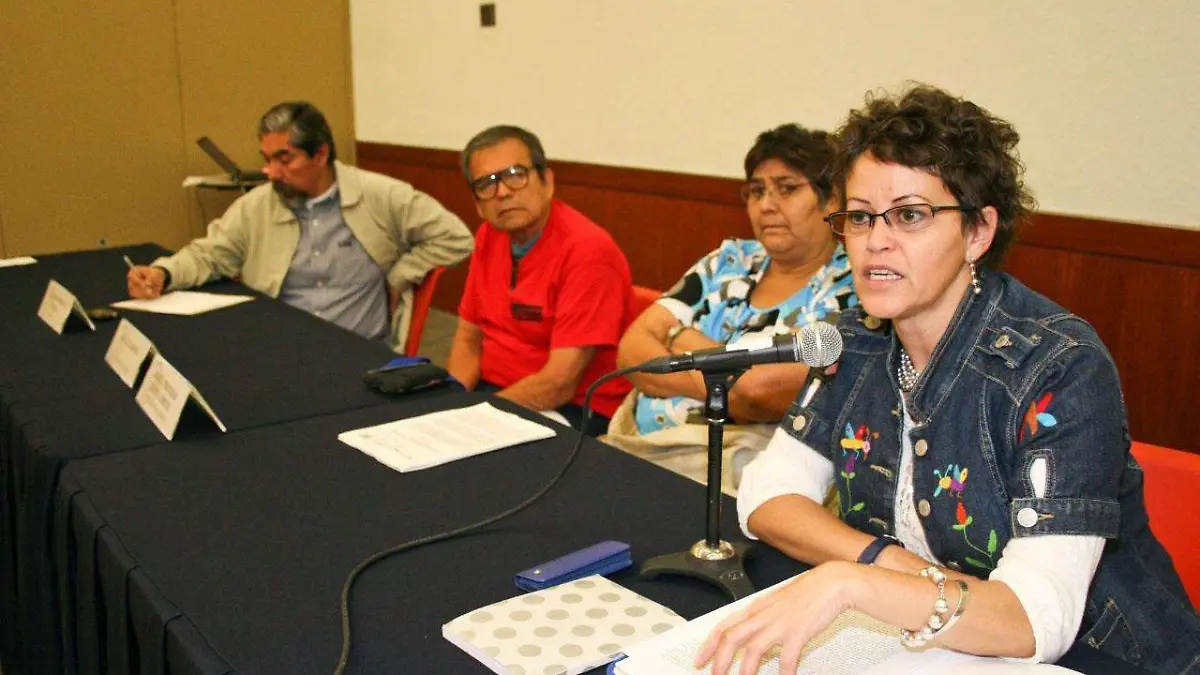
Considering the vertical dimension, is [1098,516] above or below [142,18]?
below

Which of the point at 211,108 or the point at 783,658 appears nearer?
the point at 783,658

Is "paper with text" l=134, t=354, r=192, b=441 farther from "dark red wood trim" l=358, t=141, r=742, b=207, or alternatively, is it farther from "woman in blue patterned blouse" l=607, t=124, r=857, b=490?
"dark red wood trim" l=358, t=141, r=742, b=207

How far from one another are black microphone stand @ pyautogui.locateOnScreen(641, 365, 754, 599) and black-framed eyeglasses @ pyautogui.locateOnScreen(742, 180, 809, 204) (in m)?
A: 1.05

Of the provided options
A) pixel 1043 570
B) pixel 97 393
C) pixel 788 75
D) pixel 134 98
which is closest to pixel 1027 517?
pixel 1043 570

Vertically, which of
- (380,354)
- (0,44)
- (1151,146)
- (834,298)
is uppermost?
(0,44)

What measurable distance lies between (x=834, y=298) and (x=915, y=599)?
1.14 m

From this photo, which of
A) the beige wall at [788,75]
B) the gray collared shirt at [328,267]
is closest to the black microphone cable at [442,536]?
the beige wall at [788,75]

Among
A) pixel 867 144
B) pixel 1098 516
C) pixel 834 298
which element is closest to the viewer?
pixel 1098 516

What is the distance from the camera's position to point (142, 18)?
17.8ft

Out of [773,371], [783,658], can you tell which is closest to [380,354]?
[773,371]

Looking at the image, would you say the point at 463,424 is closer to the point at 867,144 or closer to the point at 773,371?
the point at 773,371

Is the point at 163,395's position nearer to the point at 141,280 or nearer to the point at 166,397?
the point at 166,397

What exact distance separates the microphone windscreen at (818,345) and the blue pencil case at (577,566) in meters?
0.35

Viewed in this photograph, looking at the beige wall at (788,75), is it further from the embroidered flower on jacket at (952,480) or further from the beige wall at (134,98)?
the embroidered flower on jacket at (952,480)
